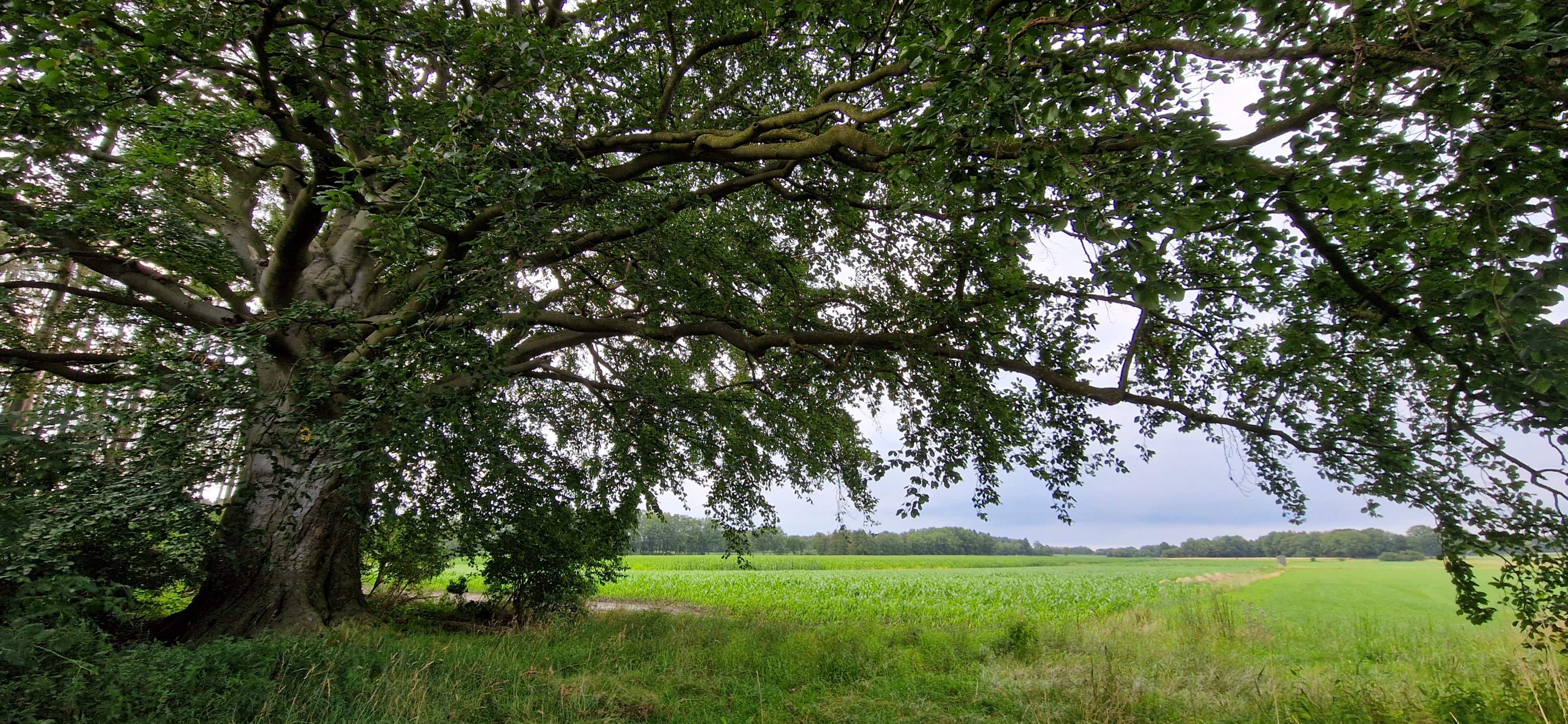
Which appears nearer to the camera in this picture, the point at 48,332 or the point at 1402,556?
the point at 48,332

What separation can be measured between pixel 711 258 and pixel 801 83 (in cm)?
249

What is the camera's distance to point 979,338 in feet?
22.4

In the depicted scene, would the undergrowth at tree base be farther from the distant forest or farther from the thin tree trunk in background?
the distant forest

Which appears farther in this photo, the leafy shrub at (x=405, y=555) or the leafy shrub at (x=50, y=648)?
the leafy shrub at (x=405, y=555)

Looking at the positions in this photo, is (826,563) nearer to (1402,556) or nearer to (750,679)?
(750,679)

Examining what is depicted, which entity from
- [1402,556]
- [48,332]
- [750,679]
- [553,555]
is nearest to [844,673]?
[750,679]

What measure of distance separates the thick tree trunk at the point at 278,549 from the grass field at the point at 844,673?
834 millimetres

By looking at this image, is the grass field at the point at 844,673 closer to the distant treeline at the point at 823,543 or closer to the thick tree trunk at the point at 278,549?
the thick tree trunk at the point at 278,549

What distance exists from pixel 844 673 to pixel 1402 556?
249 feet

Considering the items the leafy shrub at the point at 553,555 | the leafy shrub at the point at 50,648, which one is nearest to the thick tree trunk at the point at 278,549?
the leafy shrub at the point at 50,648

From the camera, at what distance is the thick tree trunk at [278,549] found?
226 inches

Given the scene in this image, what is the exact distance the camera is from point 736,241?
8469mm

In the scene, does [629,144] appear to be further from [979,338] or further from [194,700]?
[194,700]

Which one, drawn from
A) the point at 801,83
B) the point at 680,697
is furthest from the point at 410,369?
the point at 801,83
